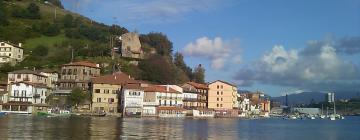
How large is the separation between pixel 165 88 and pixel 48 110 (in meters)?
31.4

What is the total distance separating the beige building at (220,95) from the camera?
485 feet

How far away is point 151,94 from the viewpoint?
120188mm

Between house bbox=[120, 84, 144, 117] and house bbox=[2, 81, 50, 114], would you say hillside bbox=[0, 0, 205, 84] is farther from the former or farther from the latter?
house bbox=[120, 84, 144, 117]

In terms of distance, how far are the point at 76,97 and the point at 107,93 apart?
8867 mm

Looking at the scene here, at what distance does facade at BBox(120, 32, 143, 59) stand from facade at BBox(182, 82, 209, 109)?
751 inches

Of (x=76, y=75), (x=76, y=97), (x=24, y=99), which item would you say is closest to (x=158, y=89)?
(x=76, y=75)

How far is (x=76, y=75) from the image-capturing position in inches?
4702

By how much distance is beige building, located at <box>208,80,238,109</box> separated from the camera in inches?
5817

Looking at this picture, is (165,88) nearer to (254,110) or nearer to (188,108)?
(188,108)

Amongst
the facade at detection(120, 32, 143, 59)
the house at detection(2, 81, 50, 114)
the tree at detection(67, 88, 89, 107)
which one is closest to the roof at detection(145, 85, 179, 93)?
the tree at detection(67, 88, 89, 107)

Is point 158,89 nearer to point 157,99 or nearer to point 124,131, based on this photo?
point 157,99

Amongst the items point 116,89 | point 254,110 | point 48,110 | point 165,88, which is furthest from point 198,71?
point 48,110

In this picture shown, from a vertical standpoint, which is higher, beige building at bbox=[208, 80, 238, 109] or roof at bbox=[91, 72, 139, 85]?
roof at bbox=[91, 72, 139, 85]

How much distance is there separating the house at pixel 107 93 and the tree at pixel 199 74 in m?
53.8
